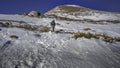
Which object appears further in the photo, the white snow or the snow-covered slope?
the snow-covered slope

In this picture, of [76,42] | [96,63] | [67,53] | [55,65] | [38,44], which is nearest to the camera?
[55,65]

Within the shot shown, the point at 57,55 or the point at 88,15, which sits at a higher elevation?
the point at 57,55

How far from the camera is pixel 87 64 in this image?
972 cm

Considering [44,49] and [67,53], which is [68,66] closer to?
[67,53]

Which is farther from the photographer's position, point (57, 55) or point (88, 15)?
point (88, 15)

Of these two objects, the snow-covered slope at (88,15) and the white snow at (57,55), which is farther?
the snow-covered slope at (88,15)

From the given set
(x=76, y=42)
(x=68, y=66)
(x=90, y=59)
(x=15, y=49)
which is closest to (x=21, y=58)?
(x=15, y=49)

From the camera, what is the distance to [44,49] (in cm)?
1169

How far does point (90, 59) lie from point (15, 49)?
5028mm

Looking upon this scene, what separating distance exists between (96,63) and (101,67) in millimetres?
553

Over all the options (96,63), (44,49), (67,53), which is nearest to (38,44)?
(44,49)

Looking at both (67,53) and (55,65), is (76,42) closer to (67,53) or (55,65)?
(67,53)

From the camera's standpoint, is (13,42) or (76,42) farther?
(76,42)

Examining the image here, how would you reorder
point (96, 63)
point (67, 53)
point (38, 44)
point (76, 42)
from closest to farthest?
point (96, 63)
point (67, 53)
point (38, 44)
point (76, 42)
